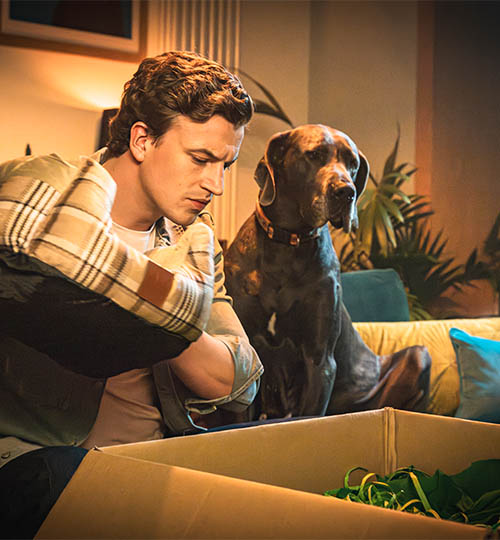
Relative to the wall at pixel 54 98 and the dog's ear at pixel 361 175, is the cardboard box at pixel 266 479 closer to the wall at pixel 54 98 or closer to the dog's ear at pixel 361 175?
the dog's ear at pixel 361 175

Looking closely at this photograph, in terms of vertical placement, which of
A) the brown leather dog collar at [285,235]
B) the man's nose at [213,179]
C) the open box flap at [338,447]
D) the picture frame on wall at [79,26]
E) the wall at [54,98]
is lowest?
the open box flap at [338,447]

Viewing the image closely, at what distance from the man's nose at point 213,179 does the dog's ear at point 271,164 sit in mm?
733

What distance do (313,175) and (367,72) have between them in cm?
312

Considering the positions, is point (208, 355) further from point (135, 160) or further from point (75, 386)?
point (135, 160)

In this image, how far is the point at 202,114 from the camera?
36.4 inches

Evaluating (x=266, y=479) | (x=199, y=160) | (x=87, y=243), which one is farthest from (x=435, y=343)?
(x=87, y=243)

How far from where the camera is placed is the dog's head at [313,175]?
155 centimetres

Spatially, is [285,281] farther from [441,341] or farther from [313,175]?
[441,341]

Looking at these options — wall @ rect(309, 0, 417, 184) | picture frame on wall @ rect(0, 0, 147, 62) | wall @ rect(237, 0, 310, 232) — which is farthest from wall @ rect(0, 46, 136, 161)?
wall @ rect(309, 0, 417, 184)

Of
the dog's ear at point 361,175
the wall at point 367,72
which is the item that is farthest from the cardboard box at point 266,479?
the wall at point 367,72

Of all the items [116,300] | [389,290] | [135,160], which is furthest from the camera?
[389,290]

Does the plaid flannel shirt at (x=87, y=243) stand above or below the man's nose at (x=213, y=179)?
below

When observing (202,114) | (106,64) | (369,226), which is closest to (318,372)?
(202,114)

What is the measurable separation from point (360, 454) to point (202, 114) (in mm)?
491
